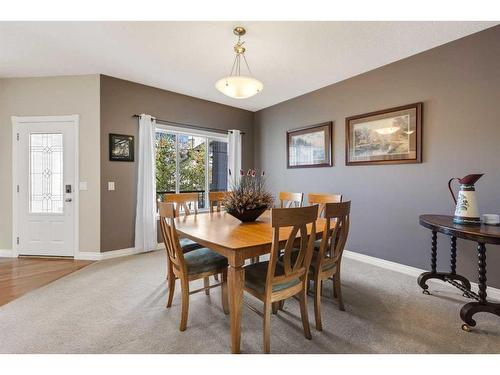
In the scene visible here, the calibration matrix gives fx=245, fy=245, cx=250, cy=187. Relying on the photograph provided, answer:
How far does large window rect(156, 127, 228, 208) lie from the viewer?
4102 millimetres

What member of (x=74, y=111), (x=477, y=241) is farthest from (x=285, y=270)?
(x=74, y=111)

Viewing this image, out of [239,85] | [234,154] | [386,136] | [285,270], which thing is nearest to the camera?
[285,270]

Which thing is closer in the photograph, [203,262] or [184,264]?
[184,264]

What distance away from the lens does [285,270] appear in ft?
5.32

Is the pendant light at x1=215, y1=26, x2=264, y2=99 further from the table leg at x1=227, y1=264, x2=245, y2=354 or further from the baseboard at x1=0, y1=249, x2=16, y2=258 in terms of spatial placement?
the baseboard at x1=0, y1=249, x2=16, y2=258

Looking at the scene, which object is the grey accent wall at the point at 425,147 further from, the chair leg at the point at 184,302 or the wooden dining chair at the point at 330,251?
the chair leg at the point at 184,302

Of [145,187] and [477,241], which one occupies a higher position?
[145,187]

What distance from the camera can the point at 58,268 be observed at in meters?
3.09

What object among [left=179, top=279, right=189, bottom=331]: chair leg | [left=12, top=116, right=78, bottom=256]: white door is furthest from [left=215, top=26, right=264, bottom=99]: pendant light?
[left=12, top=116, right=78, bottom=256]: white door

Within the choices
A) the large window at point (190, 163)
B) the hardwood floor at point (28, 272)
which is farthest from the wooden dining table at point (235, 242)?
the large window at point (190, 163)

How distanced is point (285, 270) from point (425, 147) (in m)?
2.33

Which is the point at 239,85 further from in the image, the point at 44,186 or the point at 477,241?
the point at 44,186

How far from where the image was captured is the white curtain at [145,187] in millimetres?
3660
